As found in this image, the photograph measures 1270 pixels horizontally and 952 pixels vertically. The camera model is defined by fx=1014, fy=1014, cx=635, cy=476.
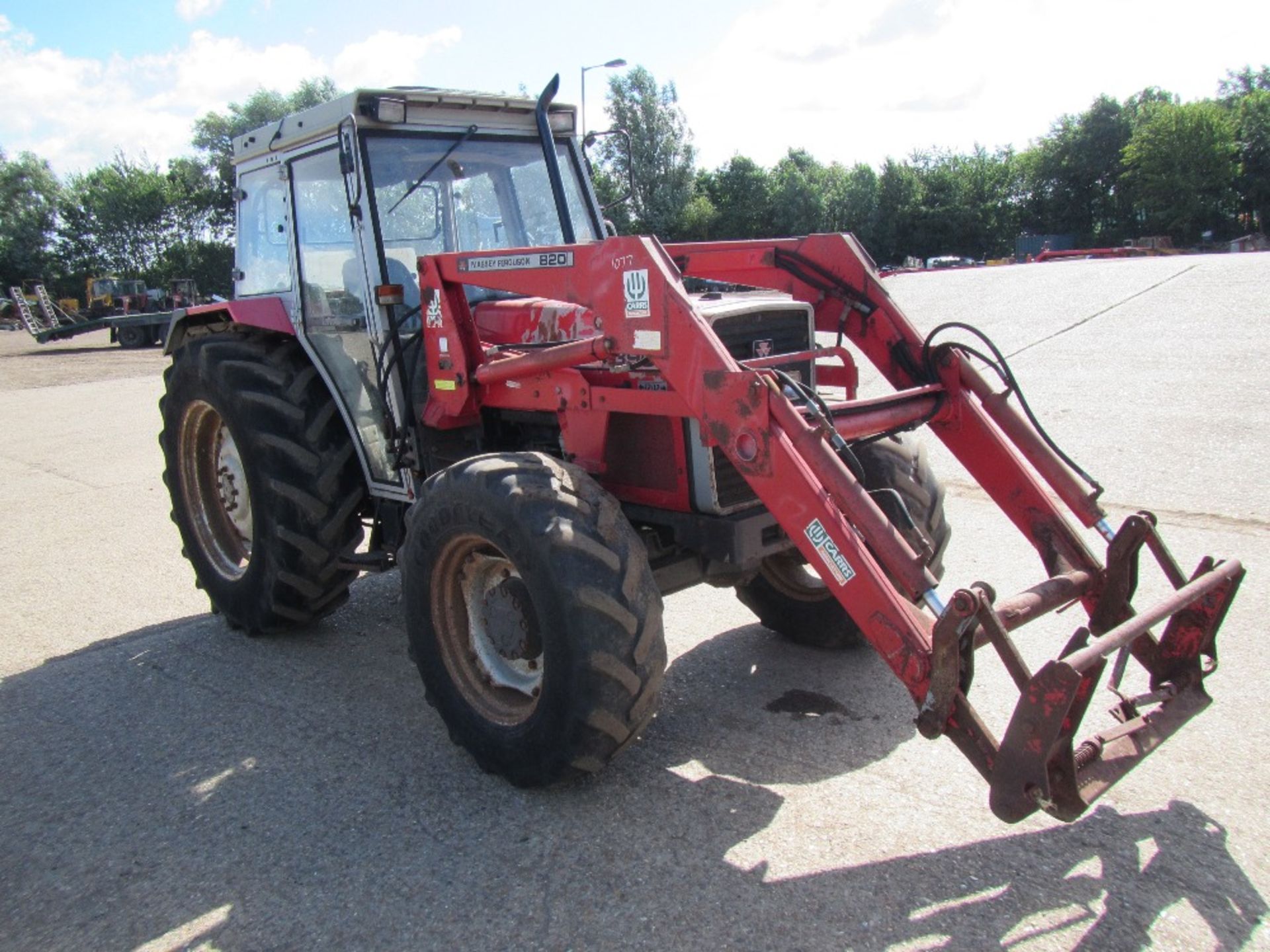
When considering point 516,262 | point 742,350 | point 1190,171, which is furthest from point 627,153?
point 1190,171

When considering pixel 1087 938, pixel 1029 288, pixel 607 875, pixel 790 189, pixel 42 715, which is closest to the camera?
pixel 1087 938

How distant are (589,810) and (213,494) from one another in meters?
3.39

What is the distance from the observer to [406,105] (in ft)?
15.2

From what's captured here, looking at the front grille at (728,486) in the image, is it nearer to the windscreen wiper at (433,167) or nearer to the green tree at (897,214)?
the windscreen wiper at (433,167)

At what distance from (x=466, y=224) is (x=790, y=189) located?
50611 millimetres

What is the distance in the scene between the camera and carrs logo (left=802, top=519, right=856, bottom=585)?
302cm

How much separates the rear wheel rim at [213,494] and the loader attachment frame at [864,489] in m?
1.69

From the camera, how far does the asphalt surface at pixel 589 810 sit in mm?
2867

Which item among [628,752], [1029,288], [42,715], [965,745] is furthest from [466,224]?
[1029,288]

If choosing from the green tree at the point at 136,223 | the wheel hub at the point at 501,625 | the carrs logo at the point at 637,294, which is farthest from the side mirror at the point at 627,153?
the green tree at the point at 136,223

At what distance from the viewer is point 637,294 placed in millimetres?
3533

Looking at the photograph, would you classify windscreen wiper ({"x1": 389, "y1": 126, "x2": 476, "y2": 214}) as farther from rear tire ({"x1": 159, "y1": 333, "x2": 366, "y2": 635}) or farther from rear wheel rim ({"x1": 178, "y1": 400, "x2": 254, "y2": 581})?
rear wheel rim ({"x1": 178, "y1": 400, "x2": 254, "y2": 581})

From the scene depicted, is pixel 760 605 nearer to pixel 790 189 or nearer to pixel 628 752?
pixel 628 752

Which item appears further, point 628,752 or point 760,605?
point 760,605
